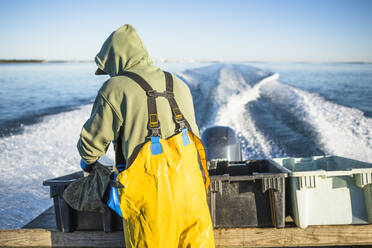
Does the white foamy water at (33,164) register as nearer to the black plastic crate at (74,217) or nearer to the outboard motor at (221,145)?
the black plastic crate at (74,217)

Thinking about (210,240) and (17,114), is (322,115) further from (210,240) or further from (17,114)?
(17,114)

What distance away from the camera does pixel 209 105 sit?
11.2 metres

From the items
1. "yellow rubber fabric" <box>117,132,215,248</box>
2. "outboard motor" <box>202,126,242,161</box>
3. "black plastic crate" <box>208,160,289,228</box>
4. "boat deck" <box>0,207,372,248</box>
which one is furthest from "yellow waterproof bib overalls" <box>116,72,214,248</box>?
"outboard motor" <box>202,126,242,161</box>

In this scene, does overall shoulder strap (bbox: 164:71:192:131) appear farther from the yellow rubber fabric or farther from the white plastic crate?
the white plastic crate

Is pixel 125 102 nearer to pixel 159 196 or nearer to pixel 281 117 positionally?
pixel 159 196

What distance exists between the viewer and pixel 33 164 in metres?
5.93

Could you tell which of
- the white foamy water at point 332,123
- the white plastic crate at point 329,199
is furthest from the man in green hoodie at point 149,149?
the white foamy water at point 332,123

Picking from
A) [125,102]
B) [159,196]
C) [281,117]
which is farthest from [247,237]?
[281,117]

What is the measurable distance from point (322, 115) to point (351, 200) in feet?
26.7

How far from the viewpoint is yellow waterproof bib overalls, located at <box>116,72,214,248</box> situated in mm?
1630

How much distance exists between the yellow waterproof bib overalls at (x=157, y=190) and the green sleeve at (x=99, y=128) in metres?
0.22

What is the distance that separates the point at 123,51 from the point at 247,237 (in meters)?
1.71

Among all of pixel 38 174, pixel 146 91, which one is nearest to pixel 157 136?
pixel 146 91

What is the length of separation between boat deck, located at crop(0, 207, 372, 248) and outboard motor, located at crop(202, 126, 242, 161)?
2045 mm
